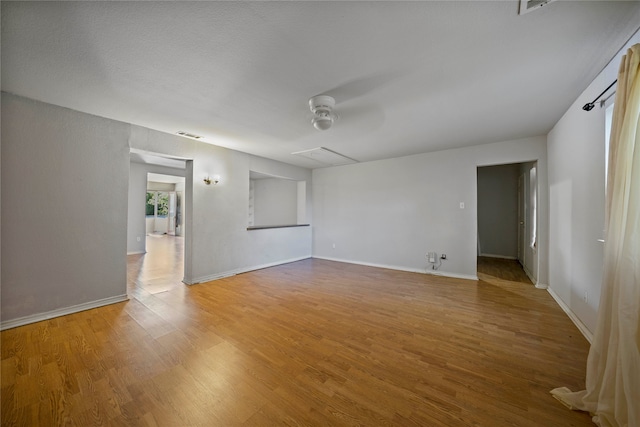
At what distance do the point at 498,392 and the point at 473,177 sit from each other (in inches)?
143

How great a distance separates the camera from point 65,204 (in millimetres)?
2668

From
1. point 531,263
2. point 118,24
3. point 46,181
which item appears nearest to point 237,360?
point 118,24

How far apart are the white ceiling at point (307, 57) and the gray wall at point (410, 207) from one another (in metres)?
1.27

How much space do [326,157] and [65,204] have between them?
411 centimetres

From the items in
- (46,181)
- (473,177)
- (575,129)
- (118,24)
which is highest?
(118,24)

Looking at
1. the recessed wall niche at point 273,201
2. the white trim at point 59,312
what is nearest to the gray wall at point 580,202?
the white trim at point 59,312

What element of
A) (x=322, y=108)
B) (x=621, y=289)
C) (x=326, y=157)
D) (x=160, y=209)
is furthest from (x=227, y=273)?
(x=160, y=209)

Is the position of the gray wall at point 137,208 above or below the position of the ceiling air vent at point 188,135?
below

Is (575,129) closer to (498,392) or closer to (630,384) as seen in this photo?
(630,384)

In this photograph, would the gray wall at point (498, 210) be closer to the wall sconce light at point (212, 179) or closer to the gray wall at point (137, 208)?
the wall sconce light at point (212, 179)

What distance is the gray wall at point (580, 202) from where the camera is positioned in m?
2.02

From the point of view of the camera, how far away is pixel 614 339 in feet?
4.26

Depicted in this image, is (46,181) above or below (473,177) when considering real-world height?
below

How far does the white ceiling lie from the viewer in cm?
138
